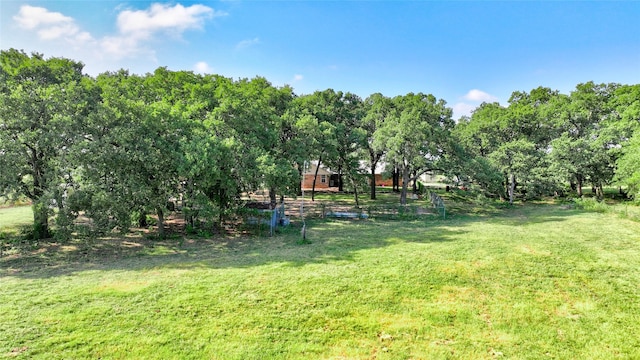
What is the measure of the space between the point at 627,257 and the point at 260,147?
1529 cm

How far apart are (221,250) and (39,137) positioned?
8004mm

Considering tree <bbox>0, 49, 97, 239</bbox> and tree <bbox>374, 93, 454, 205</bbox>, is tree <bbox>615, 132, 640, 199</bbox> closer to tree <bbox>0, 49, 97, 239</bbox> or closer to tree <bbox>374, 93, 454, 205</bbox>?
tree <bbox>374, 93, 454, 205</bbox>

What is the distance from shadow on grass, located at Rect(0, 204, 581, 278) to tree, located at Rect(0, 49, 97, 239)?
6.58ft

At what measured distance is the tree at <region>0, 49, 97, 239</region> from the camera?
1205 centimetres

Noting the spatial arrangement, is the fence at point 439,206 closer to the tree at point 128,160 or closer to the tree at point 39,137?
the tree at point 128,160

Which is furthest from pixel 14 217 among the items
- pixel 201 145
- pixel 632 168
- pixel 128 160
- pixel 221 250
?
pixel 632 168

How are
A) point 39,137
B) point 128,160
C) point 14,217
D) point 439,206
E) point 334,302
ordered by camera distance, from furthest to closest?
1. point 439,206
2. point 14,217
3. point 128,160
4. point 39,137
5. point 334,302

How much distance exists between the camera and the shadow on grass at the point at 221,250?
10.4 m

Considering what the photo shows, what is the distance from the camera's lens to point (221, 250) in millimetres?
12531

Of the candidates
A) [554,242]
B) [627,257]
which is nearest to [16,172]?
[554,242]

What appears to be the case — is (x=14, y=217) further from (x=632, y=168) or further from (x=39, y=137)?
(x=632, y=168)

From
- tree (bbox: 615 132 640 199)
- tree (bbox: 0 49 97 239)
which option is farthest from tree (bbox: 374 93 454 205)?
tree (bbox: 0 49 97 239)

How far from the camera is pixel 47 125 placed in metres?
12.6

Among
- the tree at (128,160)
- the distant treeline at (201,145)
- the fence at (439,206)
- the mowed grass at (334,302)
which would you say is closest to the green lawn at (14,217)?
the distant treeline at (201,145)
